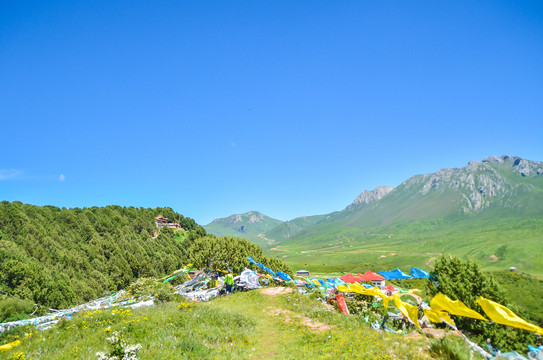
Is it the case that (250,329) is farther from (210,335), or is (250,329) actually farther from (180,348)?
(180,348)

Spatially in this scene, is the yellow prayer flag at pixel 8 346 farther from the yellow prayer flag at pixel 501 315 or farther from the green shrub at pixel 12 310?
the yellow prayer flag at pixel 501 315

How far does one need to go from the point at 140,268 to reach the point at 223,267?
158 ft

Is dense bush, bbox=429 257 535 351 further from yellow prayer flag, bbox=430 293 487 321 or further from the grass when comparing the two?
the grass

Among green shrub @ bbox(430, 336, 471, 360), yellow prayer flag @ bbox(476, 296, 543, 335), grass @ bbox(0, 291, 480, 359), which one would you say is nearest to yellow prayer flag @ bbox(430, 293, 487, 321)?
yellow prayer flag @ bbox(476, 296, 543, 335)

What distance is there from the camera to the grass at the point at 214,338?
1137 cm

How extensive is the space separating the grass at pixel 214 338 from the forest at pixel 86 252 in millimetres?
21599

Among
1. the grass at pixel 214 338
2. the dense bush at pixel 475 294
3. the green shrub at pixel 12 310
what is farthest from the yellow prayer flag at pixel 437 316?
the green shrub at pixel 12 310

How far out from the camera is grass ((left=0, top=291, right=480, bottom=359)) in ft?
37.3

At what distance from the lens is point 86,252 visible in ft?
269

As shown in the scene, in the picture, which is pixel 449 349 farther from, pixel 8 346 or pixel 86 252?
pixel 86 252

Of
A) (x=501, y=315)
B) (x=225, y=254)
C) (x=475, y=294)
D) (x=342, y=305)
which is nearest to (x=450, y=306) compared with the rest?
(x=501, y=315)

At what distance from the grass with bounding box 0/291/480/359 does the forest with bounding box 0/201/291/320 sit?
2160 centimetres

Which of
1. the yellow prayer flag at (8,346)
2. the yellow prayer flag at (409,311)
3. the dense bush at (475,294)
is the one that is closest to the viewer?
the yellow prayer flag at (8,346)

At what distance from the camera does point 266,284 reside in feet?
120
